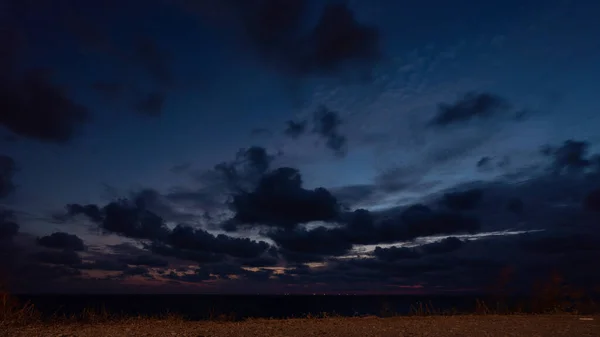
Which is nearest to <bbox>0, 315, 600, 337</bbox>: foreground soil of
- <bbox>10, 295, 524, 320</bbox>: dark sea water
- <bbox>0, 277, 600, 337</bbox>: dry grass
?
<bbox>0, 277, 600, 337</bbox>: dry grass

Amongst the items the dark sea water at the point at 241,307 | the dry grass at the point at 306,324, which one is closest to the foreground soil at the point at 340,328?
the dry grass at the point at 306,324

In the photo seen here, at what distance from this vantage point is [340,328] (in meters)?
14.8

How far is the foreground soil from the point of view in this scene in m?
13.3

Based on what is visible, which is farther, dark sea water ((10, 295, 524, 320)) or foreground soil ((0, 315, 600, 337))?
dark sea water ((10, 295, 524, 320))

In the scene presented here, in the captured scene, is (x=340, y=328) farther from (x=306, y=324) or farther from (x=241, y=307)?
(x=241, y=307)

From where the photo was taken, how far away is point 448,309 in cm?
2041

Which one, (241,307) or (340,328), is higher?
(241,307)

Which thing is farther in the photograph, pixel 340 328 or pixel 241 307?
pixel 241 307

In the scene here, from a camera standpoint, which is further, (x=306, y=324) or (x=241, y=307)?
(x=241, y=307)

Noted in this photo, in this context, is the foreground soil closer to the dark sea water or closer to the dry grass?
the dry grass

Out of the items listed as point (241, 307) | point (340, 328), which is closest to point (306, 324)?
point (340, 328)

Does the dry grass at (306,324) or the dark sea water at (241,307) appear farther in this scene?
the dark sea water at (241,307)

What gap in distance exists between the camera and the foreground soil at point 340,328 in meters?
13.3

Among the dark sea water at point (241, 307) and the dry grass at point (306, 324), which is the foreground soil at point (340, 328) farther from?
the dark sea water at point (241, 307)
